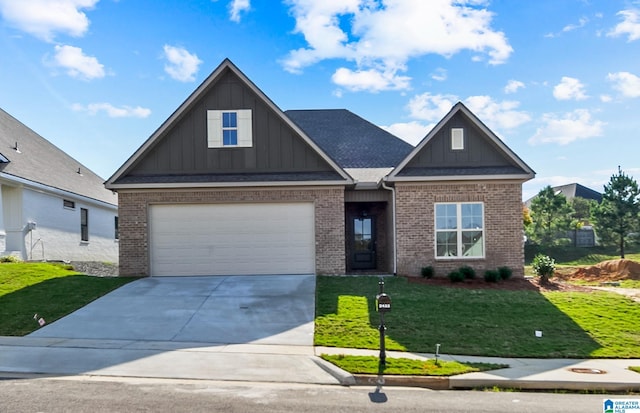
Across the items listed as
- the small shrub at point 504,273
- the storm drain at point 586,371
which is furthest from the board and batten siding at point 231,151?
the storm drain at point 586,371

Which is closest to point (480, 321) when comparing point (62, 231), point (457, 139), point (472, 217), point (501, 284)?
point (501, 284)

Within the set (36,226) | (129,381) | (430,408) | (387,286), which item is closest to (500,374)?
(430,408)

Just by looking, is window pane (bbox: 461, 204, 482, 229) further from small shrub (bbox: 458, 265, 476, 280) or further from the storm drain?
the storm drain

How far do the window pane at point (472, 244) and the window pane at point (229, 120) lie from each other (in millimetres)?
8330

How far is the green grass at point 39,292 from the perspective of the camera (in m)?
11.4

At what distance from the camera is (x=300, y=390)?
23.9ft

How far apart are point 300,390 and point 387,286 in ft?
26.0

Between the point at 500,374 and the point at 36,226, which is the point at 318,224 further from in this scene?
the point at 36,226

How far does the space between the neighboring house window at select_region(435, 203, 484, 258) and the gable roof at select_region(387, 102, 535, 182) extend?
3.38 ft

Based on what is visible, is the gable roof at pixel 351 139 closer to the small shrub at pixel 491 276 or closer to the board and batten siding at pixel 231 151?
the board and batten siding at pixel 231 151

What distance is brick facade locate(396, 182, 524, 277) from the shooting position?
16656 mm

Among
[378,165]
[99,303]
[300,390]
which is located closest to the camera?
[300,390]

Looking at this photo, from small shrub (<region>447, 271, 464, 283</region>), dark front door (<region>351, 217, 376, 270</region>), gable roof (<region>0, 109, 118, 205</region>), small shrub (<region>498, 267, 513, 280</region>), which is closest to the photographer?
small shrub (<region>447, 271, 464, 283</region>)

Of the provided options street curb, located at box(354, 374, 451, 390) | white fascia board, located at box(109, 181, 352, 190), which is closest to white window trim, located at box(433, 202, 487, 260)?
white fascia board, located at box(109, 181, 352, 190)
